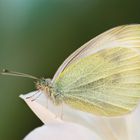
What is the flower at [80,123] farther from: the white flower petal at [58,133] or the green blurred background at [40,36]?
the green blurred background at [40,36]

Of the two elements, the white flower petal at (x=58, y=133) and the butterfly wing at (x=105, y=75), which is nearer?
the white flower petal at (x=58, y=133)

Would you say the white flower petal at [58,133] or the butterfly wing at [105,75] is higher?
the butterfly wing at [105,75]

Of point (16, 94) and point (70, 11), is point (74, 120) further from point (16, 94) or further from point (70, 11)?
point (70, 11)

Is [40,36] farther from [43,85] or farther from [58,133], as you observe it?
[58,133]

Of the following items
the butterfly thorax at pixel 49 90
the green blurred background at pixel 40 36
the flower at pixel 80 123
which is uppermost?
the green blurred background at pixel 40 36

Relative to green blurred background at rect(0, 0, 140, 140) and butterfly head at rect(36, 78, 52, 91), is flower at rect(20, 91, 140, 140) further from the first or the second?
green blurred background at rect(0, 0, 140, 140)

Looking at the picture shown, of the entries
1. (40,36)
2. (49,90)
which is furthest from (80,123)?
(40,36)

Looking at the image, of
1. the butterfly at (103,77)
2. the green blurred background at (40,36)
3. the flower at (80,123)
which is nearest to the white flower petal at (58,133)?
the flower at (80,123)
